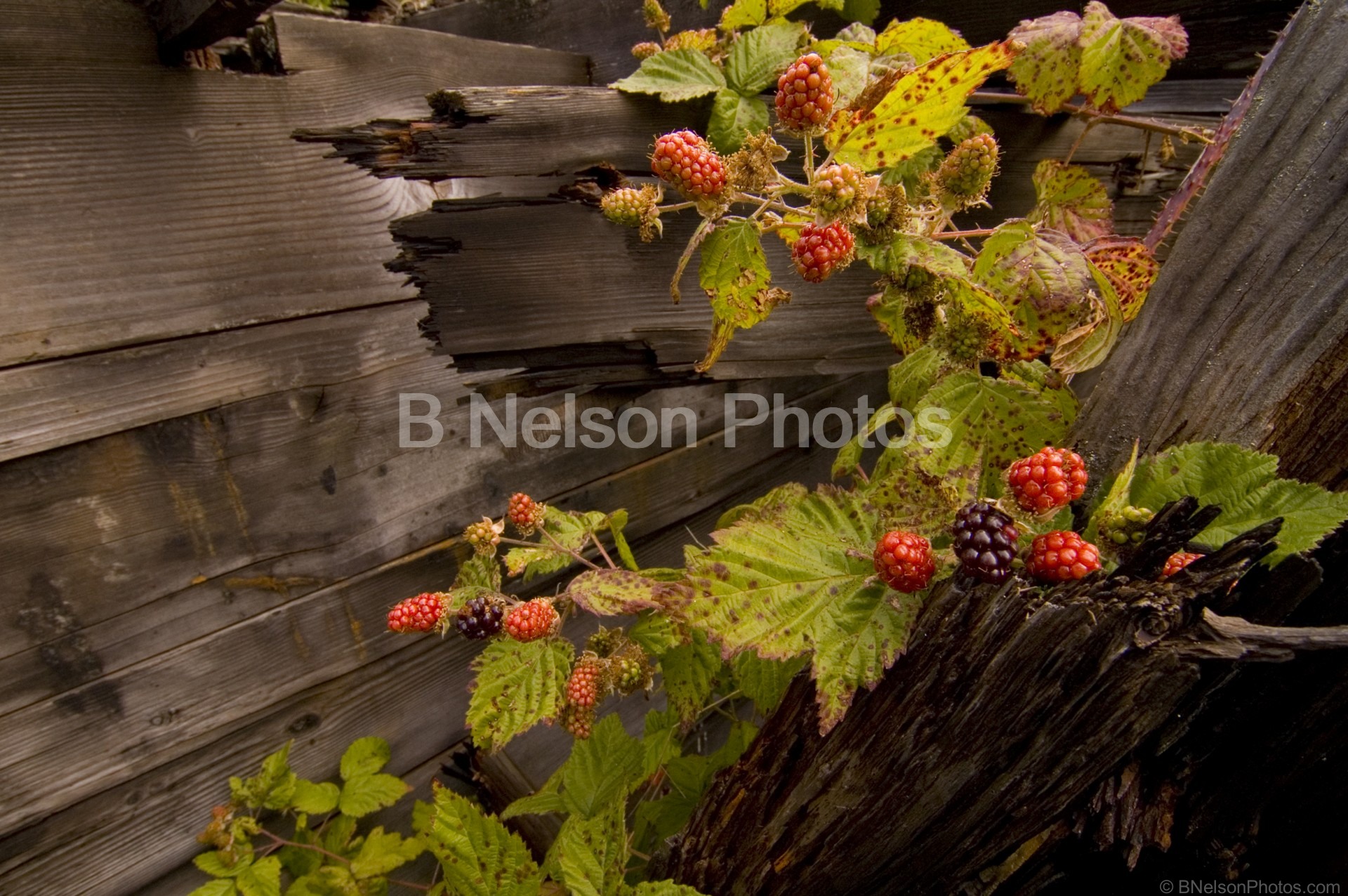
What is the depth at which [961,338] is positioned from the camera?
81 centimetres

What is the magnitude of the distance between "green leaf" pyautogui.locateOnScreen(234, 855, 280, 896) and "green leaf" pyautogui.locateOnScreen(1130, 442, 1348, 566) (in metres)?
1.52

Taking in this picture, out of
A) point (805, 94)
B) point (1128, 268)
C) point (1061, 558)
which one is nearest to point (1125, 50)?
point (1128, 268)

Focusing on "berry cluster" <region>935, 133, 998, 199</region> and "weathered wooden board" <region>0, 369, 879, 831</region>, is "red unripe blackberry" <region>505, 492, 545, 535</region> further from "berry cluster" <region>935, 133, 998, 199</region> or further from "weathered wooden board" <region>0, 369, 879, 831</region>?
"berry cluster" <region>935, 133, 998, 199</region>

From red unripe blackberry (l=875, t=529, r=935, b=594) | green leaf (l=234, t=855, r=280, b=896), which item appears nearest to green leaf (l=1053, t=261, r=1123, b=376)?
red unripe blackberry (l=875, t=529, r=935, b=594)

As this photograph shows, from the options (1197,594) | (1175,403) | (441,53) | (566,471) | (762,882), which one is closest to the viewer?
(1197,594)

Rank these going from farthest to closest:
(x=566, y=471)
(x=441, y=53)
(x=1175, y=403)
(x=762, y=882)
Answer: (x=566, y=471), (x=441, y=53), (x=762, y=882), (x=1175, y=403)

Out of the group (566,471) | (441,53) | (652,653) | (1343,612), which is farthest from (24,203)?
(1343,612)

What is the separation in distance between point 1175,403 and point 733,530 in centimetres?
43

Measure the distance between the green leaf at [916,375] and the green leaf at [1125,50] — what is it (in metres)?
0.46

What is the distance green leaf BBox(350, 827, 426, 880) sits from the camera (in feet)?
4.49

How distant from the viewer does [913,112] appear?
27.0 inches

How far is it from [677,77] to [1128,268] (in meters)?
0.65

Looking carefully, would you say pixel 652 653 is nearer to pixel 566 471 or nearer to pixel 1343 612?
pixel 566 471

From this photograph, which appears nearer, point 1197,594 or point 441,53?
point 1197,594
